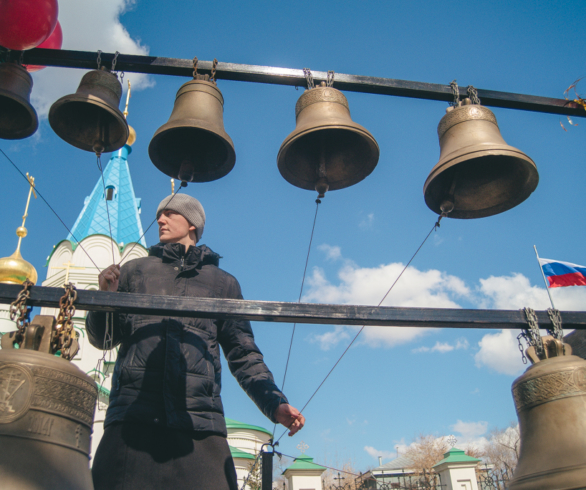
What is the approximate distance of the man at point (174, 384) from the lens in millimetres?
1924

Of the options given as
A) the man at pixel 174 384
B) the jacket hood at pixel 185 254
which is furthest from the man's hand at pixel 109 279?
the jacket hood at pixel 185 254

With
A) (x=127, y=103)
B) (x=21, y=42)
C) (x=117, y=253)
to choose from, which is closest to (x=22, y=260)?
(x=117, y=253)

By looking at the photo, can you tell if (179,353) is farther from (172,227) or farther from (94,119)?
(94,119)

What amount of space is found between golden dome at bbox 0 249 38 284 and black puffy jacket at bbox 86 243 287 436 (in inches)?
721

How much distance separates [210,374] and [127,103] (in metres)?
25.9

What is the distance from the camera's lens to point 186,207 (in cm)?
286

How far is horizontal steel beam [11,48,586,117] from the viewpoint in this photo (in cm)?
312

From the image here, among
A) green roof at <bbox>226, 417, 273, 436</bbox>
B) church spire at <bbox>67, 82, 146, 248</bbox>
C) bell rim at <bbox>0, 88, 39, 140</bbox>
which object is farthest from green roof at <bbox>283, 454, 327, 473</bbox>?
church spire at <bbox>67, 82, 146, 248</bbox>

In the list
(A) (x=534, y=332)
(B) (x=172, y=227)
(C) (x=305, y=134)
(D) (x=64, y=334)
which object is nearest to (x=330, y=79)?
(C) (x=305, y=134)

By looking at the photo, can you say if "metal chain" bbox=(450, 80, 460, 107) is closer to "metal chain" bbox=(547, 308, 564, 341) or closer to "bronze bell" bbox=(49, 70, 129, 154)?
"metal chain" bbox=(547, 308, 564, 341)

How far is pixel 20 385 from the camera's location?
145 centimetres

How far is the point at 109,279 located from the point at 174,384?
61 cm

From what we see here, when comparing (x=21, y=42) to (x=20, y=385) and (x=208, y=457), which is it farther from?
(x=208, y=457)

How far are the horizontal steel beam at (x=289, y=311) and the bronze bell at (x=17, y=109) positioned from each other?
5.28 feet
